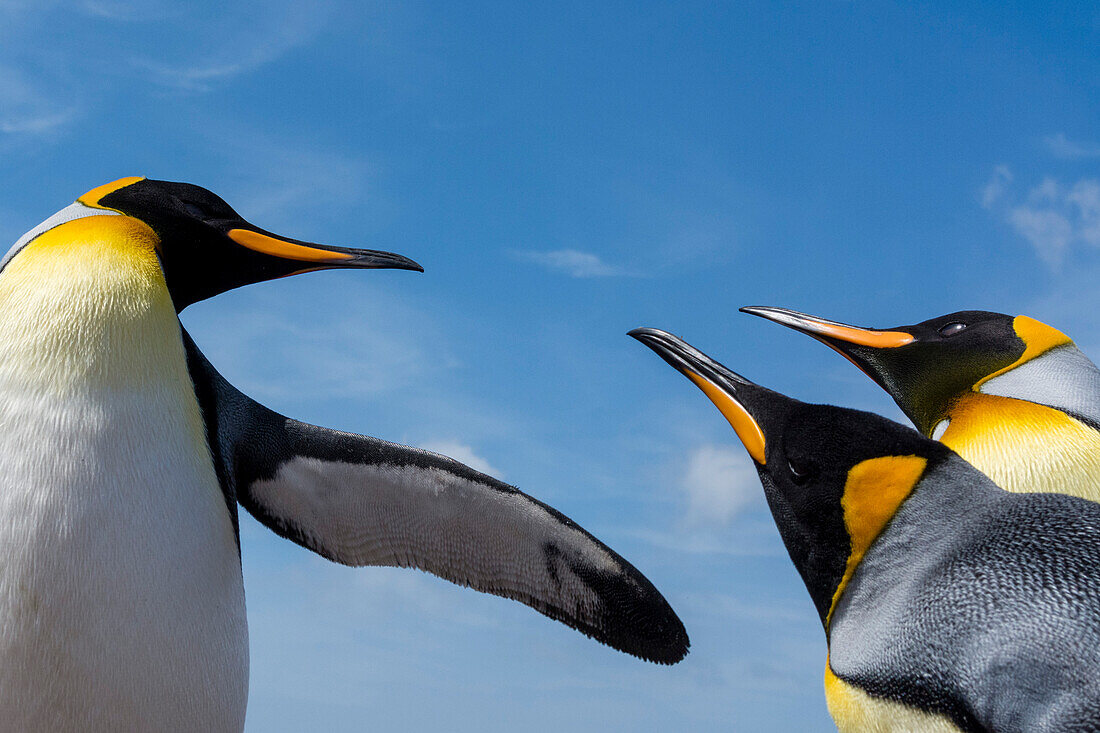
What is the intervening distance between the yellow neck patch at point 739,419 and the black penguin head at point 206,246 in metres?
1.59

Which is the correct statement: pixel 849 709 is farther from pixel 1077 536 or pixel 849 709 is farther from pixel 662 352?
pixel 662 352

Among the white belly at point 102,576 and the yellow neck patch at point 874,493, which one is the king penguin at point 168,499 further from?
the yellow neck patch at point 874,493

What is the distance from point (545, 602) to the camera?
3766mm

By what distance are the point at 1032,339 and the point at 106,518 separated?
13.0 ft

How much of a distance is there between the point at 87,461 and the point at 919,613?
2.46 meters

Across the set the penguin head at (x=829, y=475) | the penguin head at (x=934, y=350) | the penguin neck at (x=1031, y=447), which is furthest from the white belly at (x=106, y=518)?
the penguin neck at (x=1031, y=447)

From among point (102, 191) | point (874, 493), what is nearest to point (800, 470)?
point (874, 493)

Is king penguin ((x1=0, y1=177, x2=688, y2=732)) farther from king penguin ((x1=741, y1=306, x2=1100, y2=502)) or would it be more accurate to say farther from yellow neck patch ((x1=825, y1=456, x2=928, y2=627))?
king penguin ((x1=741, y1=306, x2=1100, y2=502))

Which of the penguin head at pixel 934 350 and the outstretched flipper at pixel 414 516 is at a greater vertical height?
the penguin head at pixel 934 350

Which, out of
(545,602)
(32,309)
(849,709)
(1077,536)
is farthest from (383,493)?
(1077,536)

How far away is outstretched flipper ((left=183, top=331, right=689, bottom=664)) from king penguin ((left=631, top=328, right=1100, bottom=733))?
1.27 m

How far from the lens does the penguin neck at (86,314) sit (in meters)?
3.12

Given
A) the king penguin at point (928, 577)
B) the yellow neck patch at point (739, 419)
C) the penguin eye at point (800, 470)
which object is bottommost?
the king penguin at point (928, 577)

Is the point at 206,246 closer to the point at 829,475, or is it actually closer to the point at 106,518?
the point at 106,518
